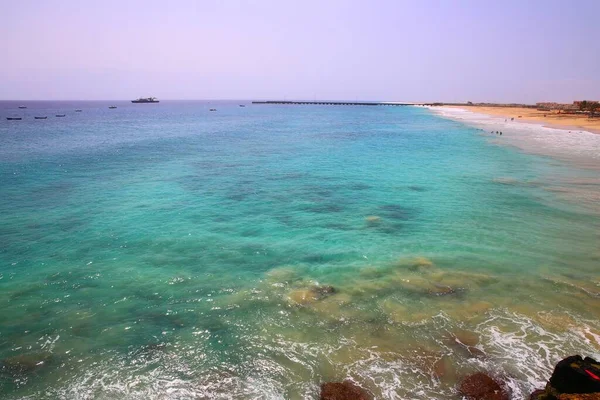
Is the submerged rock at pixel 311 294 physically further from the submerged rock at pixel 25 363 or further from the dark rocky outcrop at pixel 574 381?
the submerged rock at pixel 25 363

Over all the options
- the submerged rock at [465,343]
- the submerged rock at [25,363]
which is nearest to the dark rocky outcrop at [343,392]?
the submerged rock at [465,343]

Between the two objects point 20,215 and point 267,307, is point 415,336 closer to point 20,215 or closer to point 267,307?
point 267,307

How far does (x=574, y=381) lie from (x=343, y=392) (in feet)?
18.8

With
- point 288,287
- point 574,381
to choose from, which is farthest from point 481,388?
point 288,287

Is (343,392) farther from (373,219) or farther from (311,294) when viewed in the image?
(373,219)

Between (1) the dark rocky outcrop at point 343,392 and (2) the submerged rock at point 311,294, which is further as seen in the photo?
(2) the submerged rock at point 311,294

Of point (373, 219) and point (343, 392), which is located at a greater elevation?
point (373, 219)

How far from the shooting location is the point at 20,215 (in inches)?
995

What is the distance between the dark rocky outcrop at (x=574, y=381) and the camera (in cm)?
824

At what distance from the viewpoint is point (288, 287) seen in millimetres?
16141

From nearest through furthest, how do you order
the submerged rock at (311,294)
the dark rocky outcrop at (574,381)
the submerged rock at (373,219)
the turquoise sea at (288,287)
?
the dark rocky outcrop at (574,381) → the turquoise sea at (288,287) → the submerged rock at (311,294) → the submerged rock at (373,219)

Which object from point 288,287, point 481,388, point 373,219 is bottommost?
point 481,388

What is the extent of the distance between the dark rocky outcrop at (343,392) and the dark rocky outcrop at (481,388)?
9.27ft

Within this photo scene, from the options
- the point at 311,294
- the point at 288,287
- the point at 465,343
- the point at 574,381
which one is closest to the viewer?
the point at 574,381
